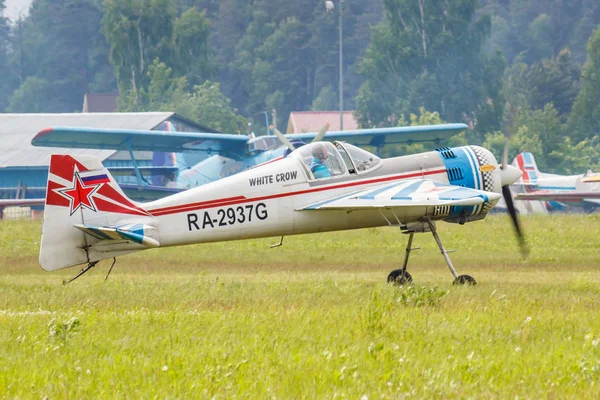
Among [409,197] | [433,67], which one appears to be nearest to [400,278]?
[409,197]

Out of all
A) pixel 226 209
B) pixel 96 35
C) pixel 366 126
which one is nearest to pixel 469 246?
pixel 226 209

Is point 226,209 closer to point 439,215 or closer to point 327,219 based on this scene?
point 327,219

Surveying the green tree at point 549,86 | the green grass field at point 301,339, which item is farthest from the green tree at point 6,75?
the green grass field at point 301,339

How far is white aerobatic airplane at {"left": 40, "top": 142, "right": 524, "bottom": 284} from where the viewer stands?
1096cm

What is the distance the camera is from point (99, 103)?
99.4 meters

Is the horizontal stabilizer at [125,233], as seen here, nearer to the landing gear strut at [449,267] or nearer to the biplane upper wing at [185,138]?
the landing gear strut at [449,267]

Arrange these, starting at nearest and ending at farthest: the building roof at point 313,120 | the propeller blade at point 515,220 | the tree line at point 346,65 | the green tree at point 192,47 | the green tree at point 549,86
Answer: the propeller blade at point 515,220 < the tree line at point 346,65 < the green tree at point 549,86 < the building roof at point 313,120 < the green tree at point 192,47

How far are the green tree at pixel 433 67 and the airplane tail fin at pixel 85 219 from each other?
6251 centimetres

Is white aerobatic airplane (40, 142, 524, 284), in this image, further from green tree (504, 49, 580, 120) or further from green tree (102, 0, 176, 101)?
green tree (102, 0, 176, 101)

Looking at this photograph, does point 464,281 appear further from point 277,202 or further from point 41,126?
point 41,126

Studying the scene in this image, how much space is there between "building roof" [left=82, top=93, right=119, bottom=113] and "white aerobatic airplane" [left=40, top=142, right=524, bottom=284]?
87958 millimetres

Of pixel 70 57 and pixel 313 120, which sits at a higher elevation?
pixel 70 57

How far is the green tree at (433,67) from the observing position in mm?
72812

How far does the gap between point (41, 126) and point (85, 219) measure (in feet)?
161
